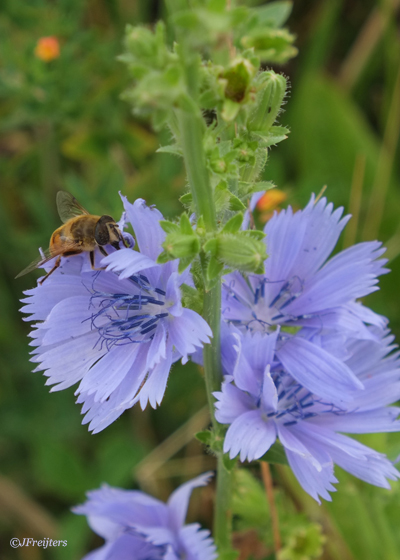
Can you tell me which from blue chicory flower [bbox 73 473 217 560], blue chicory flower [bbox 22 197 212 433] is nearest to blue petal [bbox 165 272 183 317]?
blue chicory flower [bbox 22 197 212 433]

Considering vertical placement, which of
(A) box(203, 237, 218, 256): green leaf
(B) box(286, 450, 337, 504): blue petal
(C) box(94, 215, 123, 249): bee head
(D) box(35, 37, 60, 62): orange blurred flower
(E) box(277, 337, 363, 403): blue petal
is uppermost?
(D) box(35, 37, 60, 62): orange blurred flower

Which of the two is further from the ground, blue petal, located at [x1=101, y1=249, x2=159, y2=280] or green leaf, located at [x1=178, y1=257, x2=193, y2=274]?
blue petal, located at [x1=101, y1=249, x2=159, y2=280]

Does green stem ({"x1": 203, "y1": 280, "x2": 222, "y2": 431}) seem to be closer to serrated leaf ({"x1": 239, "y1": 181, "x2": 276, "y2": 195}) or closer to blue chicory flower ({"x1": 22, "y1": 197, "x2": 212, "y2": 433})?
blue chicory flower ({"x1": 22, "y1": 197, "x2": 212, "y2": 433})

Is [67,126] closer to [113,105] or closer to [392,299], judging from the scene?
[113,105]

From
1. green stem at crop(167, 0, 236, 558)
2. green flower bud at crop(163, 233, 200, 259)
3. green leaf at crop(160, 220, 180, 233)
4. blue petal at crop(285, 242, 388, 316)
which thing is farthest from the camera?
blue petal at crop(285, 242, 388, 316)

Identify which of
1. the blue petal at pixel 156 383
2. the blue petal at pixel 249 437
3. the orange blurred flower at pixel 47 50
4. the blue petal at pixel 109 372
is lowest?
the blue petal at pixel 249 437

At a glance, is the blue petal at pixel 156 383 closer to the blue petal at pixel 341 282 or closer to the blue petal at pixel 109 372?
the blue petal at pixel 109 372

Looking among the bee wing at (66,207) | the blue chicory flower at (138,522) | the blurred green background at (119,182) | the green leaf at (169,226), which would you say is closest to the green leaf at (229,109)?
the green leaf at (169,226)
